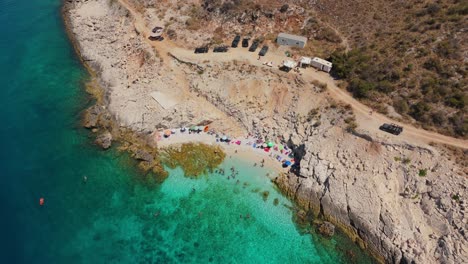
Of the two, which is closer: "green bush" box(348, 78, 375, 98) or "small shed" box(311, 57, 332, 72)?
"green bush" box(348, 78, 375, 98)

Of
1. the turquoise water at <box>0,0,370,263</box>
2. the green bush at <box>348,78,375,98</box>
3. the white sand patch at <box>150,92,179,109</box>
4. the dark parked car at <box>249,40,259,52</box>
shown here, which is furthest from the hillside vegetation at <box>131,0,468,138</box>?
the turquoise water at <box>0,0,370,263</box>

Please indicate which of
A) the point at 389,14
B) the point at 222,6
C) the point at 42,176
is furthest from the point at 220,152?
the point at 389,14

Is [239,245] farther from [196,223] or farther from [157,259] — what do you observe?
[157,259]

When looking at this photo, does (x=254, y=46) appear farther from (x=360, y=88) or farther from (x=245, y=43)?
(x=360, y=88)

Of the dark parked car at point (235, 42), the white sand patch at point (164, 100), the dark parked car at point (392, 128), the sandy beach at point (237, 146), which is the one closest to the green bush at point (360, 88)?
the dark parked car at point (392, 128)

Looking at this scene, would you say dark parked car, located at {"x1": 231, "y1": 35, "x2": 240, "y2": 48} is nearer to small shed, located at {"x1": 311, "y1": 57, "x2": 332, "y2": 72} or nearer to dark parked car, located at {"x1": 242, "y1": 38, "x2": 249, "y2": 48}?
dark parked car, located at {"x1": 242, "y1": 38, "x2": 249, "y2": 48}

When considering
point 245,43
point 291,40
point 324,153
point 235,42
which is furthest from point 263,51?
point 324,153
